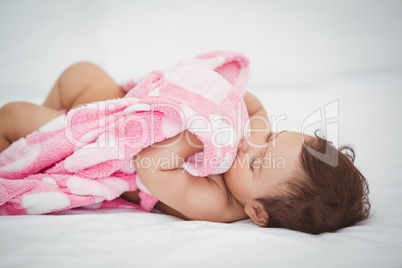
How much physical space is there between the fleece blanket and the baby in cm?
4

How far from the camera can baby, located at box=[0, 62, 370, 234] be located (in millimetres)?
690

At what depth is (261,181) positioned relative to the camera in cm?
75

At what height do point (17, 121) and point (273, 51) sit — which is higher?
point (273, 51)

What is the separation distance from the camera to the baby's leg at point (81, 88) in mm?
952

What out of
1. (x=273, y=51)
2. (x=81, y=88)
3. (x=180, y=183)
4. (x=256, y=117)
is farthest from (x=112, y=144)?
(x=273, y=51)

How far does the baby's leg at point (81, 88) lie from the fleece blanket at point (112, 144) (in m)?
0.18

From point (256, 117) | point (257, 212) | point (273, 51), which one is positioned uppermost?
point (273, 51)

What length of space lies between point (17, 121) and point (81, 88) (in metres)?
0.23

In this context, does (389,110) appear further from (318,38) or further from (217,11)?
(217,11)

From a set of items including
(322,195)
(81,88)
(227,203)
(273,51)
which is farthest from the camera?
(273,51)

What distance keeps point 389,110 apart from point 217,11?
0.98 meters

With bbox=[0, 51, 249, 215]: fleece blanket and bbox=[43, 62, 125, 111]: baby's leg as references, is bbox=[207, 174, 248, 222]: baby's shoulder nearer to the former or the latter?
bbox=[0, 51, 249, 215]: fleece blanket

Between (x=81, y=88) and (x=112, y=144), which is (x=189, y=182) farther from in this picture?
(x=81, y=88)

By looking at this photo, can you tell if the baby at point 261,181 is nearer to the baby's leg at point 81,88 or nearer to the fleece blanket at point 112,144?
the fleece blanket at point 112,144
